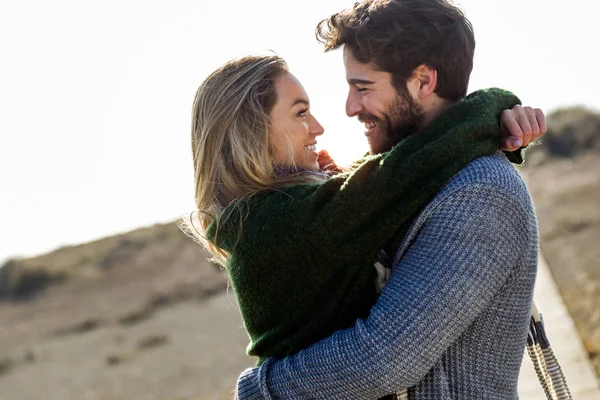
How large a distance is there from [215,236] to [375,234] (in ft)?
1.52

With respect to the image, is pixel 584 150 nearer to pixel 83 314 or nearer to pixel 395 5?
pixel 83 314

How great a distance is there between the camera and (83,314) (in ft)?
50.1

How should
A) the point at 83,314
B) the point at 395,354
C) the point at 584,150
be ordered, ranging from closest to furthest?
the point at 395,354 → the point at 83,314 → the point at 584,150

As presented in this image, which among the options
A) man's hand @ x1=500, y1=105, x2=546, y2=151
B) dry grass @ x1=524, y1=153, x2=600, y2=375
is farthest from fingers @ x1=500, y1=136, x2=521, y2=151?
dry grass @ x1=524, y1=153, x2=600, y2=375

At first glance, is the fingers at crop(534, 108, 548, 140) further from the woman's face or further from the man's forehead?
the woman's face

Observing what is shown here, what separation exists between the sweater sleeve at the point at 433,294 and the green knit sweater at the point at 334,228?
0.10m

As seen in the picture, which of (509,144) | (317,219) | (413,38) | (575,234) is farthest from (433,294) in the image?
(575,234)

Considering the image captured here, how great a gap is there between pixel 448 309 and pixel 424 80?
722mm

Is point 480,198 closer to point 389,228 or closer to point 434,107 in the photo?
point 389,228

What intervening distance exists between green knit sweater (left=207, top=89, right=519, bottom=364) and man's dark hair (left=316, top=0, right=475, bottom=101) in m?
0.17

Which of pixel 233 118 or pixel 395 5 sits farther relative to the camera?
pixel 233 118

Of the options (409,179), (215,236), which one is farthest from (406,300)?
(215,236)

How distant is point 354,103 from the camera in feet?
8.52

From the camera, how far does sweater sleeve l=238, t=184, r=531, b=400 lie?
81.1 inches
